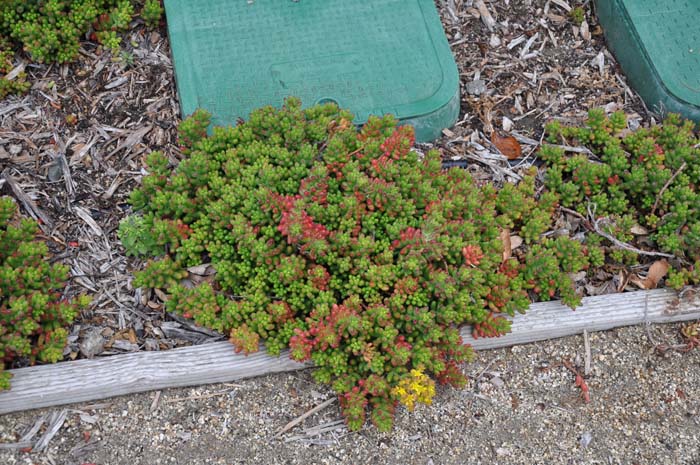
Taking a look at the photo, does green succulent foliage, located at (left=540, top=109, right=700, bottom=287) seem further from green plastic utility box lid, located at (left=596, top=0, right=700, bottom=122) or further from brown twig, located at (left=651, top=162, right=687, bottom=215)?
green plastic utility box lid, located at (left=596, top=0, right=700, bottom=122)

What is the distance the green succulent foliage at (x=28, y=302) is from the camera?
10.1ft

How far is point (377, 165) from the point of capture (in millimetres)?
3389

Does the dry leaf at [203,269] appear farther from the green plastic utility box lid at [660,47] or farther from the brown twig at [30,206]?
the green plastic utility box lid at [660,47]

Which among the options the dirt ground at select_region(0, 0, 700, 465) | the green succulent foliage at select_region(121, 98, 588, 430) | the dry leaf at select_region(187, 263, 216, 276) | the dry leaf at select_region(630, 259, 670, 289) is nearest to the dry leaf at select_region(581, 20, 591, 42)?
the dirt ground at select_region(0, 0, 700, 465)

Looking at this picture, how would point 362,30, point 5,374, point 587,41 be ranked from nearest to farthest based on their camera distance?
point 5,374, point 362,30, point 587,41

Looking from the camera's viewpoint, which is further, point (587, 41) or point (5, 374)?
point (587, 41)

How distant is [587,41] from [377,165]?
83.9 inches

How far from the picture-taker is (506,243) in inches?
141

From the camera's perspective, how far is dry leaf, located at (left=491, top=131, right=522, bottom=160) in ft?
13.2

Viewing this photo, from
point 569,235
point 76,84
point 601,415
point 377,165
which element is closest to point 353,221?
point 377,165

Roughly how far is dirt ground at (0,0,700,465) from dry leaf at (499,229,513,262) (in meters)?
0.44

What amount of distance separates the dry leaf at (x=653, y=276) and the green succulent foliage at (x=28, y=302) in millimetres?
2935

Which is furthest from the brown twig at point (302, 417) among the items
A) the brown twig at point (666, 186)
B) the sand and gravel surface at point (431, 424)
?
the brown twig at point (666, 186)

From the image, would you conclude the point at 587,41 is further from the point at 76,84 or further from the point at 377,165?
the point at 76,84
